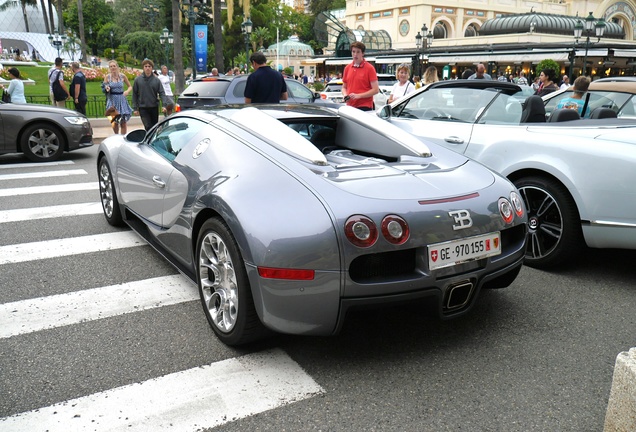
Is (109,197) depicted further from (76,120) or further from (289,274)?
(76,120)

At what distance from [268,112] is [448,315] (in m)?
1.99

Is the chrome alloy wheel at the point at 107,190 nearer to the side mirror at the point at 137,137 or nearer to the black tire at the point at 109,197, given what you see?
the black tire at the point at 109,197

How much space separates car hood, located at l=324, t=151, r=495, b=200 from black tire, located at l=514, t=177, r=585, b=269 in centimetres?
101

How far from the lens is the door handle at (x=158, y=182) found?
159 inches

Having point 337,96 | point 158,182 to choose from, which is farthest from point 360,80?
point 337,96

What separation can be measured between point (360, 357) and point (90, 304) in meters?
Answer: 2.00

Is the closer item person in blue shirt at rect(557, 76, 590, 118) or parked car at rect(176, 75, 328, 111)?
person in blue shirt at rect(557, 76, 590, 118)

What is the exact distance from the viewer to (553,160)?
4434 mm

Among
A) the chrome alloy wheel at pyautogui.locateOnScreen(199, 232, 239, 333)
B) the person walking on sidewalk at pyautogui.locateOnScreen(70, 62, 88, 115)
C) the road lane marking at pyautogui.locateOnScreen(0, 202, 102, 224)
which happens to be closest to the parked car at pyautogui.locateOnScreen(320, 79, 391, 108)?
the person walking on sidewalk at pyautogui.locateOnScreen(70, 62, 88, 115)

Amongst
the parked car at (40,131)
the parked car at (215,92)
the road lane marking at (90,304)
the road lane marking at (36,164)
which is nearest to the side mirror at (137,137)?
the road lane marking at (90,304)

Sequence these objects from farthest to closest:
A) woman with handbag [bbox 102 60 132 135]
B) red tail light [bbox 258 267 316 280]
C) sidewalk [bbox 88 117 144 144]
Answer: sidewalk [bbox 88 117 144 144] → woman with handbag [bbox 102 60 132 135] → red tail light [bbox 258 267 316 280]

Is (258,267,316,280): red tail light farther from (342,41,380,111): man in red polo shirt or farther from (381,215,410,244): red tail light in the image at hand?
(342,41,380,111): man in red polo shirt

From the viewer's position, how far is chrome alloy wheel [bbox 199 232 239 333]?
3.14 meters

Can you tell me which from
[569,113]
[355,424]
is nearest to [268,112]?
[355,424]
